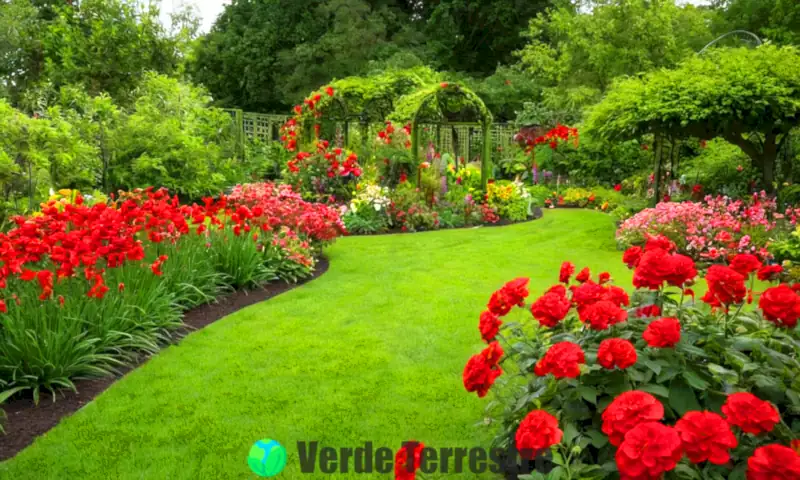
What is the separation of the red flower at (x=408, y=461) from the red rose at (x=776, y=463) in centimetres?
90

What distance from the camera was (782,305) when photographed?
243cm

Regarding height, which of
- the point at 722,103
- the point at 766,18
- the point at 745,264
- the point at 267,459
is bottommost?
the point at 267,459

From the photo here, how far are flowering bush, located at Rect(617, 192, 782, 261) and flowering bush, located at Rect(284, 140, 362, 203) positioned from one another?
499 centimetres

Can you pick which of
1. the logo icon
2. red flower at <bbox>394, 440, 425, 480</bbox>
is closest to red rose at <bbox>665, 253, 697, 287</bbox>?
red flower at <bbox>394, 440, 425, 480</bbox>

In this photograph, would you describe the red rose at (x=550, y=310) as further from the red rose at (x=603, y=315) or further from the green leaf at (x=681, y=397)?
the green leaf at (x=681, y=397)

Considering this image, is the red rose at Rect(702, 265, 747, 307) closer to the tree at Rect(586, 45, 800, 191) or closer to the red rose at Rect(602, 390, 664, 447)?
the red rose at Rect(602, 390, 664, 447)

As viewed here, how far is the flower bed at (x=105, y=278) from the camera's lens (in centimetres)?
374

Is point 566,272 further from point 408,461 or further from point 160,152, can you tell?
point 160,152

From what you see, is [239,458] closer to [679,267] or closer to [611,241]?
[679,267]

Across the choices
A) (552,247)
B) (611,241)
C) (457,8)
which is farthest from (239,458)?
(457,8)

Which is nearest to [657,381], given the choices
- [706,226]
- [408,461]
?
[408,461]

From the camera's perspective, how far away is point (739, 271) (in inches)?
109

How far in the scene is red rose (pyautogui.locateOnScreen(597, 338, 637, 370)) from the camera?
217 cm

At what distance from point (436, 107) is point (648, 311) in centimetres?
1011
